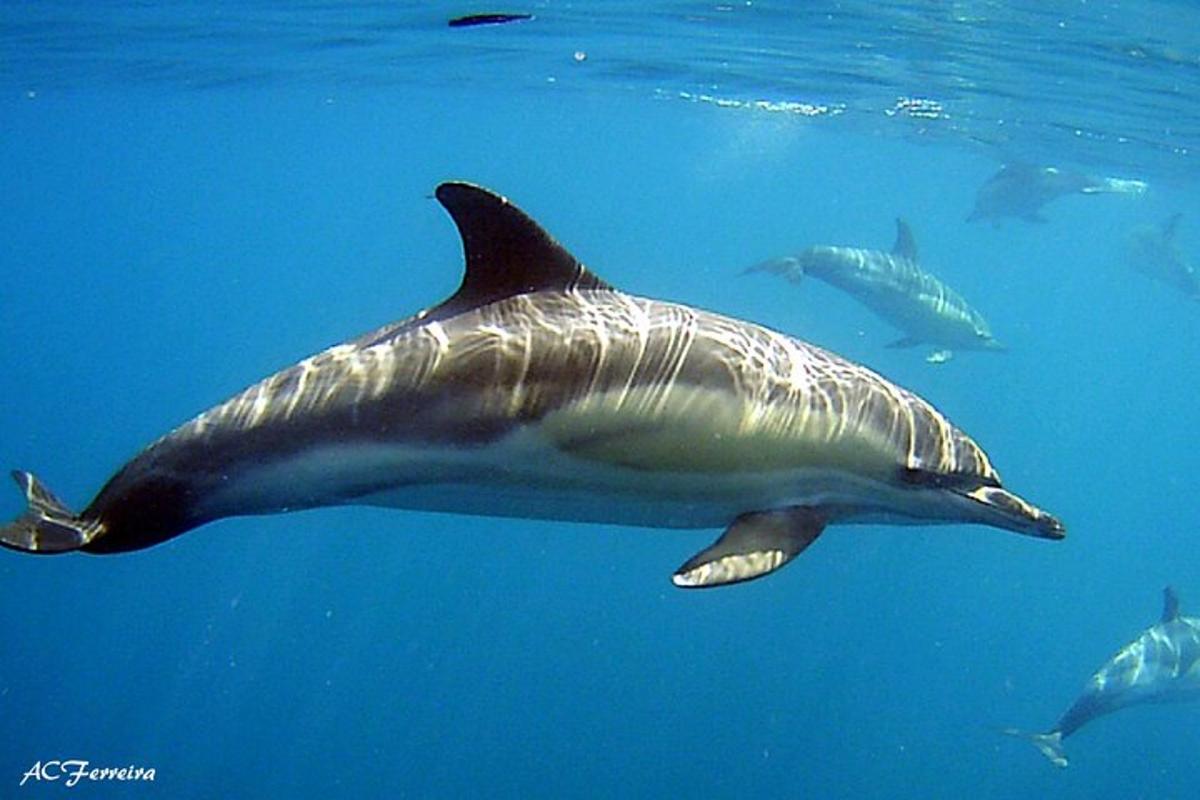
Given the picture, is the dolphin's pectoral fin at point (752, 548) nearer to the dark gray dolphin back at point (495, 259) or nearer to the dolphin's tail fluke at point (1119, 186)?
the dark gray dolphin back at point (495, 259)

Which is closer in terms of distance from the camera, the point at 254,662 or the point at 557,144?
the point at 254,662

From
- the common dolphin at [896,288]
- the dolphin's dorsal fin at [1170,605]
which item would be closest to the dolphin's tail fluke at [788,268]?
the common dolphin at [896,288]

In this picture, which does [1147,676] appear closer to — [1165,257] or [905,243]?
[905,243]

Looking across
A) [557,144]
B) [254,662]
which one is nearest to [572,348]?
[254,662]

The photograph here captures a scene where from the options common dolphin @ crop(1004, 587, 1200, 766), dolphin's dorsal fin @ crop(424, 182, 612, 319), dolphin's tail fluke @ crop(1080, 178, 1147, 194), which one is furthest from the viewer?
dolphin's tail fluke @ crop(1080, 178, 1147, 194)

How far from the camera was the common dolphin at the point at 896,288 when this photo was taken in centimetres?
1909

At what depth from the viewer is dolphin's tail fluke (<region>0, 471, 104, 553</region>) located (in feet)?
15.8

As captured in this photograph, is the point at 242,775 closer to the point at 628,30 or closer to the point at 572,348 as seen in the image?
the point at 628,30

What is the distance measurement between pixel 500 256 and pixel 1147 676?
1345cm

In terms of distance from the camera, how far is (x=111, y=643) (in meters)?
29.3

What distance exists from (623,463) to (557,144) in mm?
64700

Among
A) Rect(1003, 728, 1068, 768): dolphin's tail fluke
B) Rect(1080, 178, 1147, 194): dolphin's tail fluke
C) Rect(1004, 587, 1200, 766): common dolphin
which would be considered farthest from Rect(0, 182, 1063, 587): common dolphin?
Rect(1080, 178, 1147, 194): dolphin's tail fluke

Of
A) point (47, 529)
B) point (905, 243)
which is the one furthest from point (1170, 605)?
point (47, 529)

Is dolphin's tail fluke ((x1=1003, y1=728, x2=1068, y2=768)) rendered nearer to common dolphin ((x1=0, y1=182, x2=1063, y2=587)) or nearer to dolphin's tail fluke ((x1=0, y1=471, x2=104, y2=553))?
common dolphin ((x1=0, y1=182, x2=1063, y2=587))
